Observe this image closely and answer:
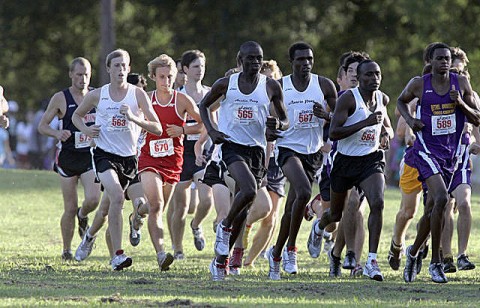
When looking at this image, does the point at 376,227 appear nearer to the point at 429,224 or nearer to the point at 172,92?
the point at 429,224

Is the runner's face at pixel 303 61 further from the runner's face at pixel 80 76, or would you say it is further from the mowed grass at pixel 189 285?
the runner's face at pixel 80 76

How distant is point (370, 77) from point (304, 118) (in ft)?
2.43

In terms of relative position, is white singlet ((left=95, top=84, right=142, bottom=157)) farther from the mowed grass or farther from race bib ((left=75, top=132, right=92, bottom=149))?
race bib ((left=75, top=132, right=92, bottom=149))

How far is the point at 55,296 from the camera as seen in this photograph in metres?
10.2

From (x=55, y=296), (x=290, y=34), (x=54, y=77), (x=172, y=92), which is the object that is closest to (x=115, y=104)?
(x=172, y=92)

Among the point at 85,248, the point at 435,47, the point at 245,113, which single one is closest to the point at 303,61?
the point at 245,113

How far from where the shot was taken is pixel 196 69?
14.9 meters

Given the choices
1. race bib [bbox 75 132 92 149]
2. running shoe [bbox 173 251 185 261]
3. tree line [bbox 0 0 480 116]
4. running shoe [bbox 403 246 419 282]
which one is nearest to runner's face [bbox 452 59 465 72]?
running shoe [bbox 403 246 419 282]

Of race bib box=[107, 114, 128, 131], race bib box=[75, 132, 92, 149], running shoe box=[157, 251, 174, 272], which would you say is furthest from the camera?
race bib box=[75, 132, 92, 149]

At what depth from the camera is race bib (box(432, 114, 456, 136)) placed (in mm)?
11875

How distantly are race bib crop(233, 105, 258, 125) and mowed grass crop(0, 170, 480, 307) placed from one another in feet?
4.71

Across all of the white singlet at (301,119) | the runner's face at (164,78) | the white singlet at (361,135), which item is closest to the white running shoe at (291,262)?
the white singlet at (301,119)

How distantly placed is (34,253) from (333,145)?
4.39 meters

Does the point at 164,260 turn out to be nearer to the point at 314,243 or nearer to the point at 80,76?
the point at 314,243
